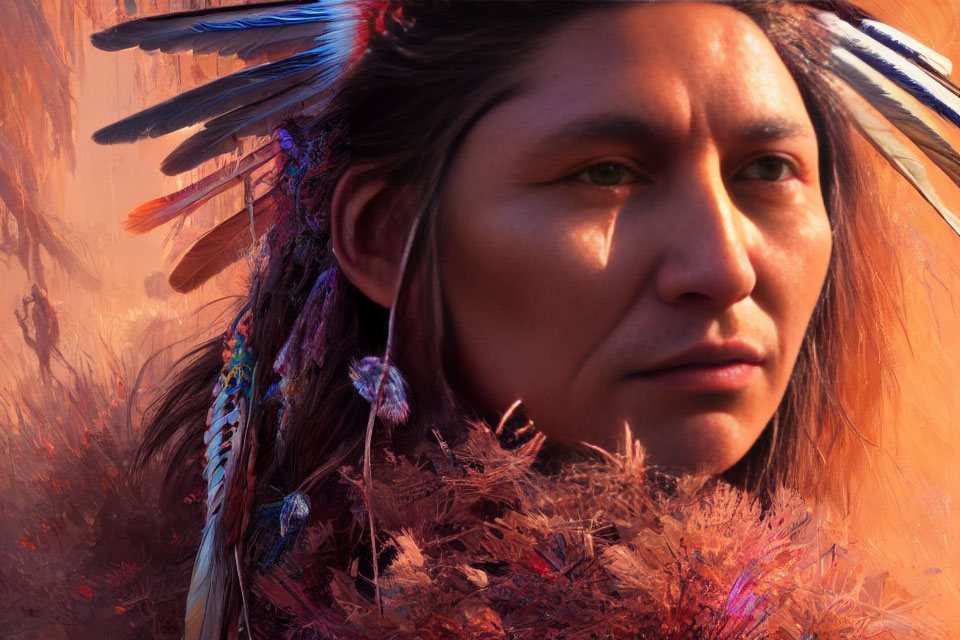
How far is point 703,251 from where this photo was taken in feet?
3.52

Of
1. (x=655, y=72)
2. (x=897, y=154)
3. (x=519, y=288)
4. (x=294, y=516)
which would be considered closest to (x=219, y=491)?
(x=294, y=516)

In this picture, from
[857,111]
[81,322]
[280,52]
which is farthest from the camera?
[81,322]

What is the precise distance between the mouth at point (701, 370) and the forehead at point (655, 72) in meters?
0.24

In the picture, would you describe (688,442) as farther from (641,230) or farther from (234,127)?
(234,127)

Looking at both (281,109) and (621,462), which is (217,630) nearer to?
(621,462)

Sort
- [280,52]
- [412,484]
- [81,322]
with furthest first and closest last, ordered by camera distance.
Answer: [81,322], [280,52], [412,484]

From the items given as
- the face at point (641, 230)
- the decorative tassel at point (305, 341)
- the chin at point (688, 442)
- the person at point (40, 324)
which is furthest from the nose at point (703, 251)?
the person at point (40, 324)

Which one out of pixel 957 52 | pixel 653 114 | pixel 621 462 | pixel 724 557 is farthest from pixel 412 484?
pixel 957 52

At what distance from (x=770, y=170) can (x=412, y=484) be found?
560 millimetres

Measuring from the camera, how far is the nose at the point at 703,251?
1.07 m

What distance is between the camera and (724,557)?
41.6 inches

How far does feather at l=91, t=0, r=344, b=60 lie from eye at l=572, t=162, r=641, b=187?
0.46 m

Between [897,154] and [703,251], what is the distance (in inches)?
16.0

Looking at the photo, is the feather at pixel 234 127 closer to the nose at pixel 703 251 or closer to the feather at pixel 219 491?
the feather at pixel 219 491
